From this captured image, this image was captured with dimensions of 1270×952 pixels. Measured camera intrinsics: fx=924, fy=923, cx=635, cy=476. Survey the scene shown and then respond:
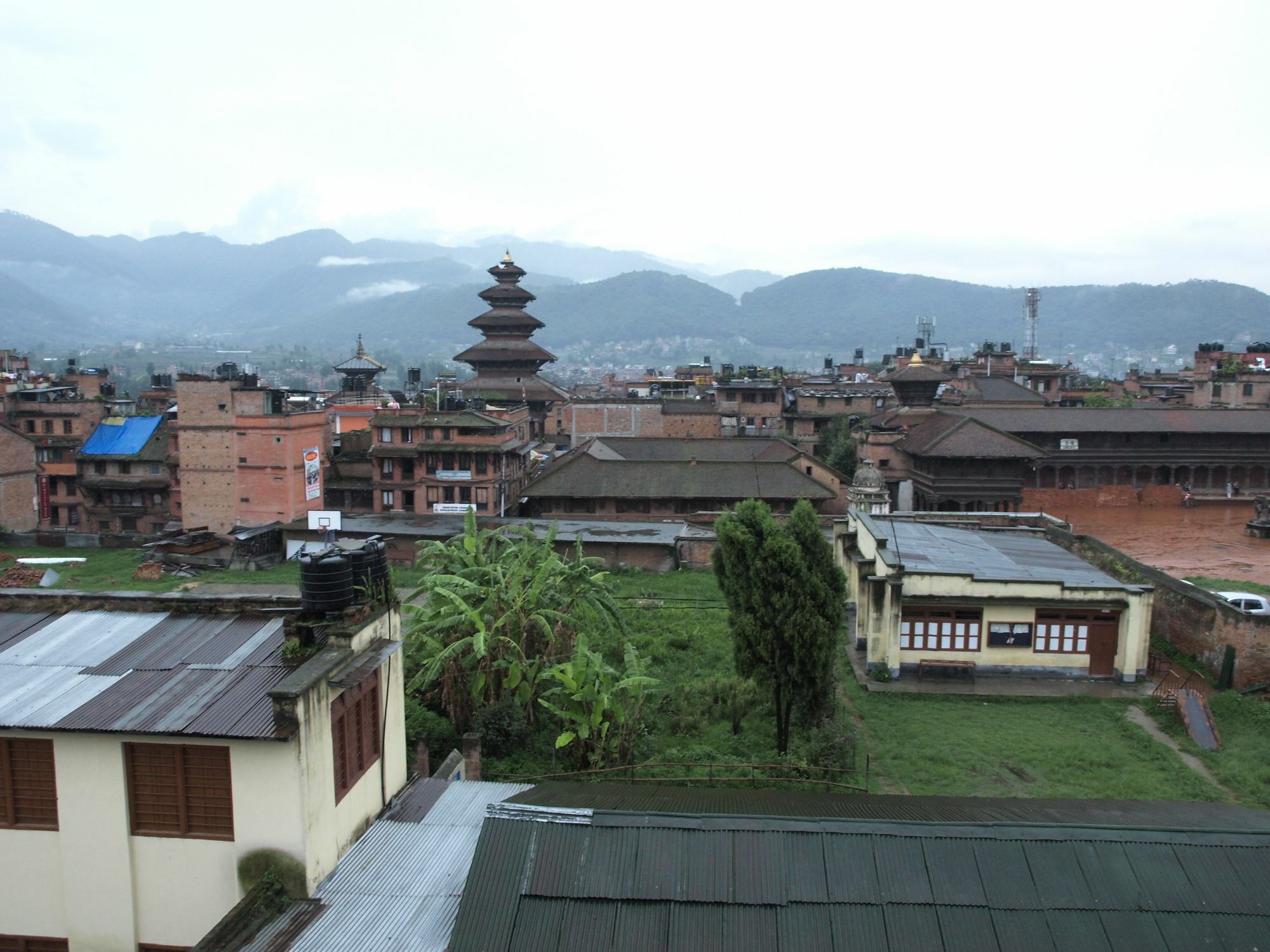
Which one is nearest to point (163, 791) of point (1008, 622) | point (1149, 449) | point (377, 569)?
point (377, 569)

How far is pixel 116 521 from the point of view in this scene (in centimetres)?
5700

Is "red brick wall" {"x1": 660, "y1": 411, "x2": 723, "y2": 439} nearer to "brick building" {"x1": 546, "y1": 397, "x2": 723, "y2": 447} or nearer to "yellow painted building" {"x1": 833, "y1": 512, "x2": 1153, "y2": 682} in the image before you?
"brick building" {"x1": 546, "y1": 397, "x2": 723, "y2": 447}

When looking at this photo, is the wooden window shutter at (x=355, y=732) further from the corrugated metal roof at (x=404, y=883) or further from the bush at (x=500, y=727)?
the bush at (x=500, y=727)

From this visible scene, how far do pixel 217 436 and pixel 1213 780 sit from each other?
46360 millimetres

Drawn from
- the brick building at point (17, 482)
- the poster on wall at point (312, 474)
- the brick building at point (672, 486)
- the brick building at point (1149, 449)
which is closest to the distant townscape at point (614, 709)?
the poster on wall at point (312, 474)

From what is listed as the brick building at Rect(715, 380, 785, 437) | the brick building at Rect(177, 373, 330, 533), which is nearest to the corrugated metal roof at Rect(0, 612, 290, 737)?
the brick building at Rect(177, 373, 330, 533)

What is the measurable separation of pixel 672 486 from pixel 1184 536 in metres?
26.7

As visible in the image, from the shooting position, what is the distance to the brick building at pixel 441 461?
162 feet

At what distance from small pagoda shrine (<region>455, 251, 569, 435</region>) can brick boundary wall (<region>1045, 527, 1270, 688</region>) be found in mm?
51008

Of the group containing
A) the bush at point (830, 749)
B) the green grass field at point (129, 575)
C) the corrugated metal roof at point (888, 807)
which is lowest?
the green grass field at point (129, 575)

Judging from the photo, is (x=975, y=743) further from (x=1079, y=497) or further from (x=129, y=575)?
(x=1079, y=497)

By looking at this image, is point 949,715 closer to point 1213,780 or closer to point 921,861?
point 1213,780

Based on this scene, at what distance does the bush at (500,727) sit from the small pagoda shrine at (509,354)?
56.0 metres

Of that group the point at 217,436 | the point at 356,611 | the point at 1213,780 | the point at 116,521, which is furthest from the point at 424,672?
the point at 116,521
